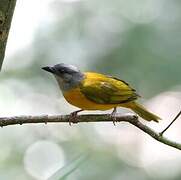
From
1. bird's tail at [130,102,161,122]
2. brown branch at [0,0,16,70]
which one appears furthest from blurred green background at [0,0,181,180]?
brown branch at [0,0,16,70]

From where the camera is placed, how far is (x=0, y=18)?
173 centimetres

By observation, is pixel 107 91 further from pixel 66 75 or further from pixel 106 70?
pixel 106 70

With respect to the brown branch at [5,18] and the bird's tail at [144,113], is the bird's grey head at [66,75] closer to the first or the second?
the bird's tail at [144,113]

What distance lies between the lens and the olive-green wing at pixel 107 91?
2524 mm

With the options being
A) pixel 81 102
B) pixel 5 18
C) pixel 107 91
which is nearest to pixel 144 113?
pixel 107 91

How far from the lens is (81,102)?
8.28 ft

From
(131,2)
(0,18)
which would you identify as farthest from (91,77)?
(131,2)

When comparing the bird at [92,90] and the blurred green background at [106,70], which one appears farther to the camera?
the blurred green background at [106,70]

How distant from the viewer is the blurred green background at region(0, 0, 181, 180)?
400 centimetres

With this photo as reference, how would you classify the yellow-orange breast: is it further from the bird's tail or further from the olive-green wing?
the bird's tail

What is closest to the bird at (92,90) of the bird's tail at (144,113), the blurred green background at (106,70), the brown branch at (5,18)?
the bird's tail at (144,113)

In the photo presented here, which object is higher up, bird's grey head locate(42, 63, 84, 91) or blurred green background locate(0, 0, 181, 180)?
bird's grey head locate(42, 63, 84, 91)

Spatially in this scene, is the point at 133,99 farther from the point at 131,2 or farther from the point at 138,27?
the point at 131,2

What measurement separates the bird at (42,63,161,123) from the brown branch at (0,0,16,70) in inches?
26.7
